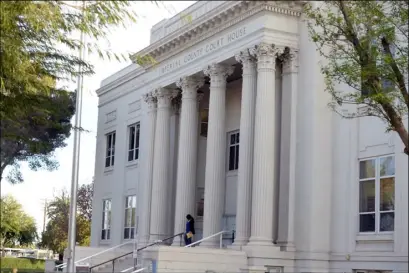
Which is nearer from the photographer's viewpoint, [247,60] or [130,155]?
[247,60]

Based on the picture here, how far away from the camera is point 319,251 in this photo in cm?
2534

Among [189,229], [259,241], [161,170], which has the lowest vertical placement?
[259,241]

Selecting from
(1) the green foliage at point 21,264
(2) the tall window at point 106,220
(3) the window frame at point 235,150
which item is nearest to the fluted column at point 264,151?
(3) the window frame at point 235,150

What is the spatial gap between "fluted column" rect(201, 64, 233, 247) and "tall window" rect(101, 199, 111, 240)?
48.9 feet

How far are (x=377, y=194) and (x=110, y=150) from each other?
2286cm

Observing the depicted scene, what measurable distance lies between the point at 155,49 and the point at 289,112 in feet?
29.4

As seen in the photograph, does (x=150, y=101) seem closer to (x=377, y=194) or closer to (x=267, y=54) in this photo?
(x=267, y=54)

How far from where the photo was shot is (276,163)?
27.1 m

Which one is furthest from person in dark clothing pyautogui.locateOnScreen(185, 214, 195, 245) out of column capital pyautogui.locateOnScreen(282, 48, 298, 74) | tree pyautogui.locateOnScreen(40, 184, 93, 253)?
tree pyautogui.locateOnScreen(40, 184, 93, 253)

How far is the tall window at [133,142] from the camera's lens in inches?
1581

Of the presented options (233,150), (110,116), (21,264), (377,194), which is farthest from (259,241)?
(21,264)

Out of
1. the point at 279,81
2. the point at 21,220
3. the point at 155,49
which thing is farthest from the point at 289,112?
the point at 21,220

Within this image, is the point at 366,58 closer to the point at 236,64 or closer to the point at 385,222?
the point at 385,222

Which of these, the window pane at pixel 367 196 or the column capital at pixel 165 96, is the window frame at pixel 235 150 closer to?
the column capital at pixel 165 96
